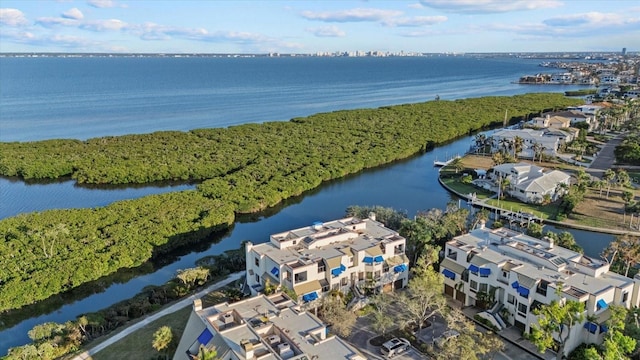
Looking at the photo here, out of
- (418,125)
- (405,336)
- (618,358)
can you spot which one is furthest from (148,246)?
(418,125)

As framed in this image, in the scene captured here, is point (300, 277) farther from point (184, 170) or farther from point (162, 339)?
point (184, 170)

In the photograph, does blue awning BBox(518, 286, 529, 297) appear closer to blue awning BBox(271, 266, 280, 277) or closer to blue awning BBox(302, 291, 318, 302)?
blue awning BBox(302, 291, 318, 302)

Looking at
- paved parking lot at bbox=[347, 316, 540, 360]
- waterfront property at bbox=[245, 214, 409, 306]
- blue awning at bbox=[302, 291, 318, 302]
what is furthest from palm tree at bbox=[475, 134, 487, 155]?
blue awning at bbox=[302, 291, 318, 302]

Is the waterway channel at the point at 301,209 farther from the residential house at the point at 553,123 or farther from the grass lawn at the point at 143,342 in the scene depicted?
the residential house at the point at 553,123

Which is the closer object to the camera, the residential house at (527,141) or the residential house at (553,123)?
the residential house at (527,141)

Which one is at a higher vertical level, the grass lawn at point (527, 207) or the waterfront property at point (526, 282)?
the waterfront property at point (526, 282)

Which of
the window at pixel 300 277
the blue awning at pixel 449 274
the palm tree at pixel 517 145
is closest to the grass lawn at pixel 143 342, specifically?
the window at pixel 300 277
